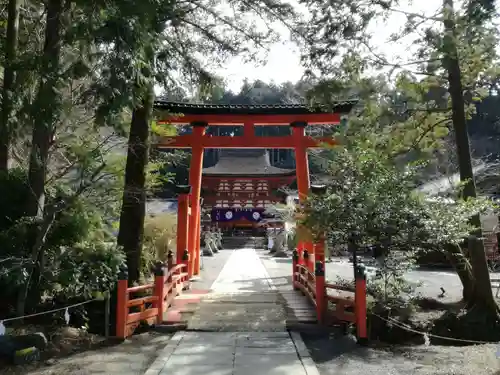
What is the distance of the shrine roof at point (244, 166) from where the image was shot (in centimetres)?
3525

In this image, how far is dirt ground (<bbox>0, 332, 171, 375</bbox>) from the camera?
5164 millimetres

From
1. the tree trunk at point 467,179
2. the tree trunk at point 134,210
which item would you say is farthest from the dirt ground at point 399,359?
the tree trunk at point 134,210

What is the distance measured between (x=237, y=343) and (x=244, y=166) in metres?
33.1

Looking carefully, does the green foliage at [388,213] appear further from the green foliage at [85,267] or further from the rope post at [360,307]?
the green foliage at [85,267]

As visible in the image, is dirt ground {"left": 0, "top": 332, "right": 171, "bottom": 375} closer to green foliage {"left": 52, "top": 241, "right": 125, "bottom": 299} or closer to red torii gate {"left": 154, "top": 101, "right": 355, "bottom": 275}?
green foliage {"left": 52, "top": 241, "right": 125, "bottom": 299}

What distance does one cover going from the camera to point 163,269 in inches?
309

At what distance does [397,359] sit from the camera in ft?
19.5

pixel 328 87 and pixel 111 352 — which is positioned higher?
pixel 328 87

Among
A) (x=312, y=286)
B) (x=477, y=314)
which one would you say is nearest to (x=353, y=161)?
(x=312, y=286)

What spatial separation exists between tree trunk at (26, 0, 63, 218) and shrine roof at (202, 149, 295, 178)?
28.1 m

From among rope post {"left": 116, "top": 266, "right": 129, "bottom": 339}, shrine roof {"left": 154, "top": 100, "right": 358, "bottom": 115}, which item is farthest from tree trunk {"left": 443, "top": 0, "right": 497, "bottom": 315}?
rope post {"left": 116, "top": 266, "right": 129, "bottom": 339}

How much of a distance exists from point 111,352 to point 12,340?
1221 mm

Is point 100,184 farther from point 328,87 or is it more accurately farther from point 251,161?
point 251,161

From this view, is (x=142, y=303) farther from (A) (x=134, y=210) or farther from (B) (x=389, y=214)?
(B) (x=389, y=214)
